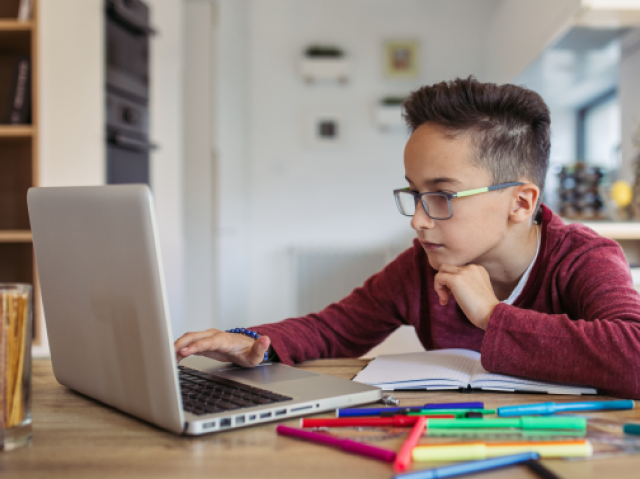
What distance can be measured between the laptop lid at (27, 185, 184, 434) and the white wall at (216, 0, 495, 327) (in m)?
3.57

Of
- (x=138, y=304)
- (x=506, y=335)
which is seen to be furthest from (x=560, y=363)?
(x=138, y=304)

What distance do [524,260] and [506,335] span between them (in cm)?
31

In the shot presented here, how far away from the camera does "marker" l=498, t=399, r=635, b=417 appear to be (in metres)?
0.65

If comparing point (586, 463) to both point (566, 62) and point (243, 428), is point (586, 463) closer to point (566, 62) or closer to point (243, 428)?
point (243, 428)

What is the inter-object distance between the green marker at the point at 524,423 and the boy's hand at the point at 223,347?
0.94 feet

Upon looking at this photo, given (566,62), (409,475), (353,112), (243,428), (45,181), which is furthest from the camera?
(353,112)

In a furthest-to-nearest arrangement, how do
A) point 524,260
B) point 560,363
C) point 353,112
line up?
point 353,112 → point 524,260 → point 560,363

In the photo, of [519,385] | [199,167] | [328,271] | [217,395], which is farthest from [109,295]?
[328,271]

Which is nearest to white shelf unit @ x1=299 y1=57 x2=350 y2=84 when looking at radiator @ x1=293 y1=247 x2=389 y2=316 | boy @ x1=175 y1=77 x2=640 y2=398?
radiator @ x1=293 y1=247 x2=389 y2=316

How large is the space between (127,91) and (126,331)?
2.21 metres

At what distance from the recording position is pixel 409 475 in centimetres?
47

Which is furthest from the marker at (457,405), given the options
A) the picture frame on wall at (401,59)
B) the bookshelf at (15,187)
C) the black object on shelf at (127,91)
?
the picture frame on wall at (401,59)

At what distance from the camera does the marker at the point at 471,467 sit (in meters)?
0.48

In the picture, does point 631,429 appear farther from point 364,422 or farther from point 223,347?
point 223,347
